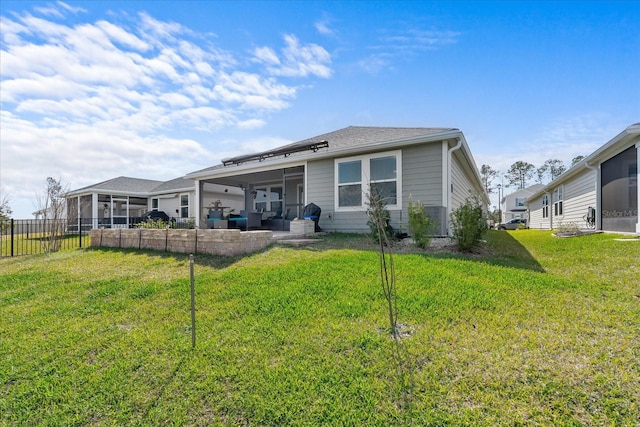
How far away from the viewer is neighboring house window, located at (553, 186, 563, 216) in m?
16.5

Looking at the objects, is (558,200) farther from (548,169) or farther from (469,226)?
(548,169)

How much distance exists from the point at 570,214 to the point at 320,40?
1458 centimetres

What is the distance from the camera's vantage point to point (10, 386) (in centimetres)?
265

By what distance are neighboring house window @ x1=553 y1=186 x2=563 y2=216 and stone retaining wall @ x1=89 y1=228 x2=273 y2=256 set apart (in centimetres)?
1722

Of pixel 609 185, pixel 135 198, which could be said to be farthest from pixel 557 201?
pixel 135 198

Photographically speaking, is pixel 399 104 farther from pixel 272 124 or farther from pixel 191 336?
pixel 191 336

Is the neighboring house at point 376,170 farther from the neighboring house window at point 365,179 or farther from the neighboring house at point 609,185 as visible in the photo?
the neighboring house at point 609,185

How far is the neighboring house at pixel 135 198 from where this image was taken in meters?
18.4

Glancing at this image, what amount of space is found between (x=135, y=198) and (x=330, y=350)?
931 inches

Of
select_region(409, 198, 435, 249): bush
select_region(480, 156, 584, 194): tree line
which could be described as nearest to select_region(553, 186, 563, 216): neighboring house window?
select_region(409, 198, 435, 249): bush

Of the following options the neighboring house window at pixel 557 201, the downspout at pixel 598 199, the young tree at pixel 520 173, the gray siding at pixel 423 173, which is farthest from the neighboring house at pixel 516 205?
the gray siding at pixel 423 173

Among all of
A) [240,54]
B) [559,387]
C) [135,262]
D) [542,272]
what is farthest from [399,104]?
[559,387]

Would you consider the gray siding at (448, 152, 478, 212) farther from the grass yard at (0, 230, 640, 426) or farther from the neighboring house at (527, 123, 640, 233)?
the grass yard at (0, 230, 640, 426)

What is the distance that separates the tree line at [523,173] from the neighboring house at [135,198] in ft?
185
